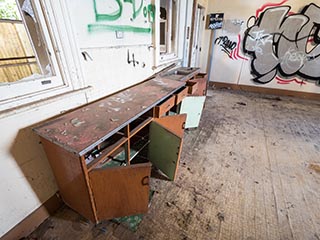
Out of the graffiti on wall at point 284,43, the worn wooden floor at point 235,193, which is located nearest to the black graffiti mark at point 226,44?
the graffiti on wall at point 284,43

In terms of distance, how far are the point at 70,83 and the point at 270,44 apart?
4200 mm

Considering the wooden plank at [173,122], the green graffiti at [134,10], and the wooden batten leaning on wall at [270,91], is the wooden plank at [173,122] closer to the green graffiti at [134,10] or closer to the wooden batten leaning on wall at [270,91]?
the green graffiti at [134,10]

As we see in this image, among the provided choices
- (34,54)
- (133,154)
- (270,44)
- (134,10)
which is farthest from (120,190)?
(270,44)

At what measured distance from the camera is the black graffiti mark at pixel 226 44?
3977 mm

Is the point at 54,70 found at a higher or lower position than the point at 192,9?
lower

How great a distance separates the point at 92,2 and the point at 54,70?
58 centimetres

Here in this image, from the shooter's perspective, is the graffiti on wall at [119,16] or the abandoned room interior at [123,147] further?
the graffiti on wall at [119,16]

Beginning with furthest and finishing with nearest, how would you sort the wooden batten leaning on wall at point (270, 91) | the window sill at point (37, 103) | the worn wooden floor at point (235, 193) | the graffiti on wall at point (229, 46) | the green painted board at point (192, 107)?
the graffiti on wall at point (229, 46) < the wooden batten leaning on wall at point (270, 91) < the green painted board at point (192, 107) < the worn wooden floor at point (235, 193) < the window sill at point (37, 103)

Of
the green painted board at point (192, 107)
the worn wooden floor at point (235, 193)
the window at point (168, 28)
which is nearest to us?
the worn wooden floor at point (235, 193)

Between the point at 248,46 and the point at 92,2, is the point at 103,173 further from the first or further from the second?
the point at 248,46

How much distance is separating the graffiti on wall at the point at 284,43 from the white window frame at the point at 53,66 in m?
3.96

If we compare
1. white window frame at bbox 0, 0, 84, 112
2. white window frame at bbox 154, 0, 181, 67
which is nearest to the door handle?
white window frame at bbox 0, 0, 84, 112

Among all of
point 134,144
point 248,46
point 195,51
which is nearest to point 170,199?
point 134,144

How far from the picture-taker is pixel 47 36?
102 cm
